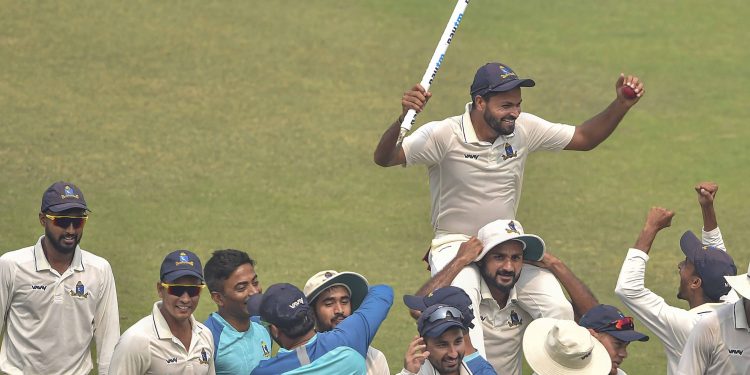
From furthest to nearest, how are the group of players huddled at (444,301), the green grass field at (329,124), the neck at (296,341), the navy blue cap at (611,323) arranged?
the green grass field at (329,124)
the navy blue cap at (611,323)
the group of players huddled at (444,301)
the neck at (296,341)

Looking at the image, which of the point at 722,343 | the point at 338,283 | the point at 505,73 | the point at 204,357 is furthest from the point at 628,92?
the point at 204,357

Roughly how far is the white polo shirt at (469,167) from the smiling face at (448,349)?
238cm

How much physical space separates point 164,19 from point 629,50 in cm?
661

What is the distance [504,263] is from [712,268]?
1356 millimetres

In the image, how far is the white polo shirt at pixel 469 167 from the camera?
421 inches

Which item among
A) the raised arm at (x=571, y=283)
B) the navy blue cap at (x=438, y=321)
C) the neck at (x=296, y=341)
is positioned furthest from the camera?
the raised arm at (x=571, y=283)

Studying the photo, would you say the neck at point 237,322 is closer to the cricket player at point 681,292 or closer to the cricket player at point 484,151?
the cricket player at point 484,151

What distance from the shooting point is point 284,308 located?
8.55 m

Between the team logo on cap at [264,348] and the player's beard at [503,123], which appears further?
the player's beard at [503,123]

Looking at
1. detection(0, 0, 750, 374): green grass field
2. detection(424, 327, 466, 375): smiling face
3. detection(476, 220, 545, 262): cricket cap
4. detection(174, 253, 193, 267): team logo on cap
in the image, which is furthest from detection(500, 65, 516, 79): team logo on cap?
detection(0, 0, 750, 374): green grass field

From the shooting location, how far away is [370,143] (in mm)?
18938

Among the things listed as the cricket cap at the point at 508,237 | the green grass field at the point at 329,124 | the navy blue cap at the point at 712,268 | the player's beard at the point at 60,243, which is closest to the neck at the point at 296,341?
the cricket cap at the point at 508,237

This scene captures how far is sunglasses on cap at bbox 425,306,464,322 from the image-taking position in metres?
8.45

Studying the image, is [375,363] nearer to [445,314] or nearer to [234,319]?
[445,314]
